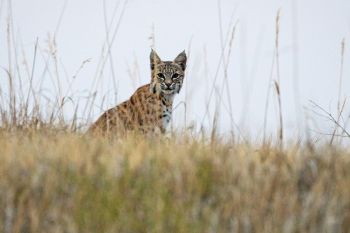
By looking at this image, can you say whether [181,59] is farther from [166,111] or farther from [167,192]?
[167,192]

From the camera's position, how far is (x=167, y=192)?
138 inches

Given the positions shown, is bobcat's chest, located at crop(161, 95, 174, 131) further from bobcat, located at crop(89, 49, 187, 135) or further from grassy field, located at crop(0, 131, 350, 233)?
grassy field, located at crop(0, 131, 350, 233)

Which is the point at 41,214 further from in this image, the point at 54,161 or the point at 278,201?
the point at 278,201

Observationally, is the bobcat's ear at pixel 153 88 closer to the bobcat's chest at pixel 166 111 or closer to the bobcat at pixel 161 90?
the bobcat at pixel 161 90

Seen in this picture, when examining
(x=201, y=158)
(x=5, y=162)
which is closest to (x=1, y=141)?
(x=5, y=162)

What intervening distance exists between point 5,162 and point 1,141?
63 cm

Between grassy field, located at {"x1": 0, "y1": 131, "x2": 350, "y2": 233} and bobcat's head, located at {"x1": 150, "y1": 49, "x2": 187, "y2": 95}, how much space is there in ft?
14.8

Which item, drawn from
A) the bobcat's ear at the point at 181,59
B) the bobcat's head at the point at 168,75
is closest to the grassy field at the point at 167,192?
the bobcat's head at the point at 168,75

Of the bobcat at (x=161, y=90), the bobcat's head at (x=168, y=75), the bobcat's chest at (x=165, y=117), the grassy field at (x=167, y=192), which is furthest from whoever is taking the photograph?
the bobcat's head at (x=168, y=75)

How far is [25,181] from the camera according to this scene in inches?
142

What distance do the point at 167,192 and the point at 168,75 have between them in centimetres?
502

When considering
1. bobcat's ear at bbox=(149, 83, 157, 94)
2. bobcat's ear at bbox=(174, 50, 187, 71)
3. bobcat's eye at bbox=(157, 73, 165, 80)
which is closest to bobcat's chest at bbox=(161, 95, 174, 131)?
bobcat's ear at bbox=(149, 83, 157, 94)

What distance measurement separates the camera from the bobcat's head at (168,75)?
27.7ft

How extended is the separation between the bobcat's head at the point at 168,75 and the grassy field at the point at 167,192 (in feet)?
14.8
